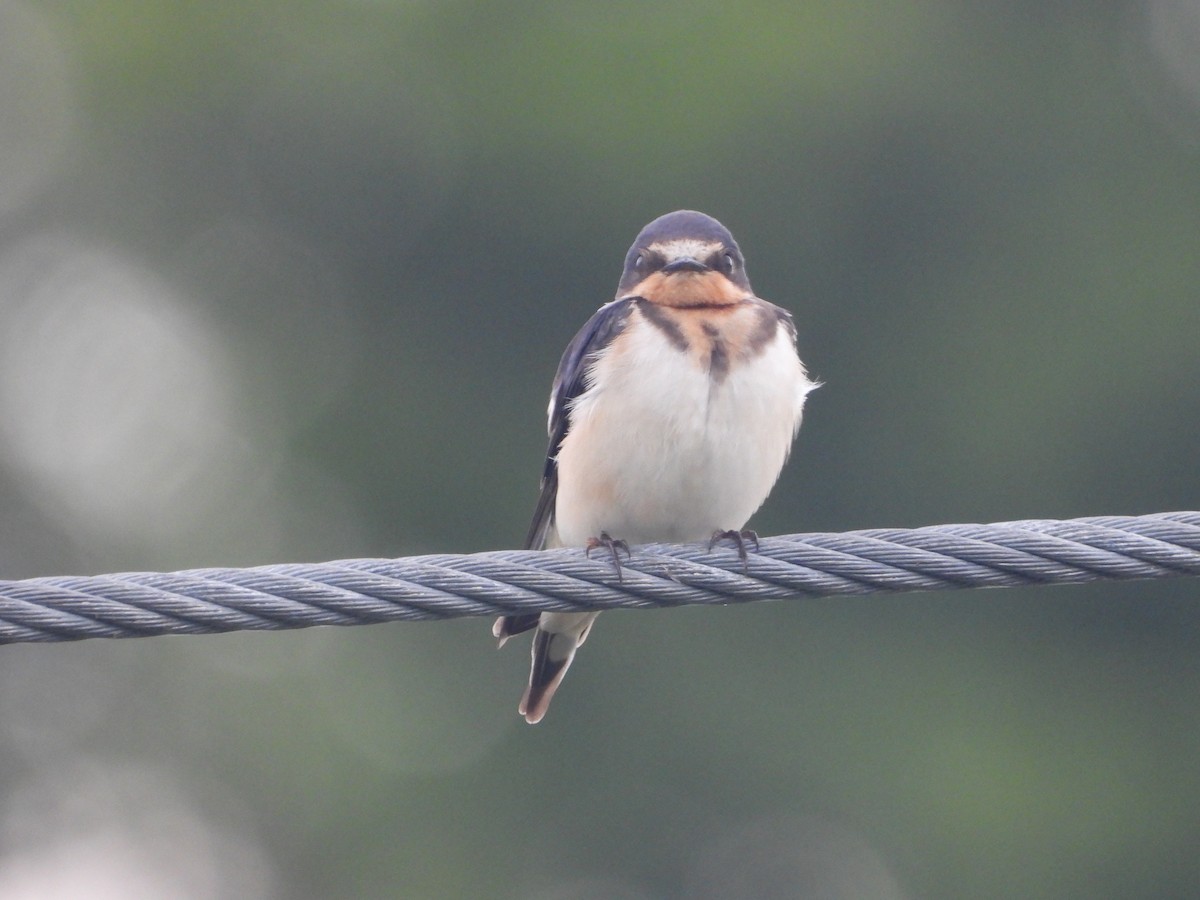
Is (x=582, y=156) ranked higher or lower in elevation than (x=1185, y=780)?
higher

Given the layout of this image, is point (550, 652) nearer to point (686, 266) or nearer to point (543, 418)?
point (686, 266)

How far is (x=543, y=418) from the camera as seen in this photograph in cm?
1408

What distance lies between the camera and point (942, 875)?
12.2 m

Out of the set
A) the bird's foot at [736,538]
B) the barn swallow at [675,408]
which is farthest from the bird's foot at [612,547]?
the barn swallow at [675,408]

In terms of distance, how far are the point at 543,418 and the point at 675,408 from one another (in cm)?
942

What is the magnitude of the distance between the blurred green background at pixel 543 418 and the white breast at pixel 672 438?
773 centimetres

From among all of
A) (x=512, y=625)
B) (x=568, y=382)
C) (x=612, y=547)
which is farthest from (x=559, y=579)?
(x=568, y=382)

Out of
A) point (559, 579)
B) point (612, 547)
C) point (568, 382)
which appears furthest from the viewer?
point (568, 382)

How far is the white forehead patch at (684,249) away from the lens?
520 centimetres

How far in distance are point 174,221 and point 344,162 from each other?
4.85 ft

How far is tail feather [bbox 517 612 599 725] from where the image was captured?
536 cm

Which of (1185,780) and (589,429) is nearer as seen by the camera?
(589,429)

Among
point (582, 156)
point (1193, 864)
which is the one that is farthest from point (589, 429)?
point (582, 156)

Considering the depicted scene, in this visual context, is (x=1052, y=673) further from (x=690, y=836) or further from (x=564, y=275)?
(x=564, y=275)
